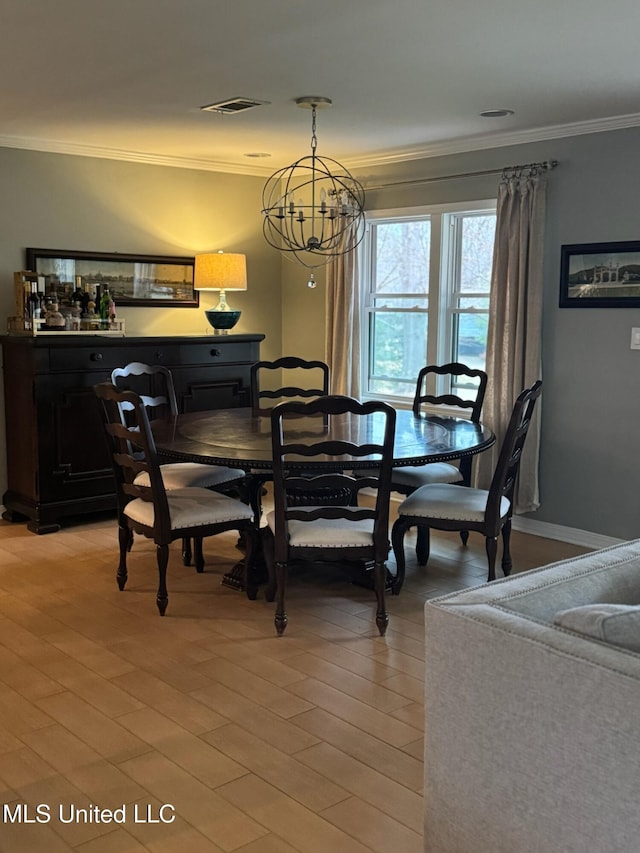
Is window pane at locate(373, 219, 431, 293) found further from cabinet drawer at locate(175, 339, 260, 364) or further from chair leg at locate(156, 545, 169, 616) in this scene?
chair leg at locate(156, 545, 169, 616)

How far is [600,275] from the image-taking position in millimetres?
4891

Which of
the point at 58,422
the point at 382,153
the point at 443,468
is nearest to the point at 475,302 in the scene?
the point at 382,153

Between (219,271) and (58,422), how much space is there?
5.45ft

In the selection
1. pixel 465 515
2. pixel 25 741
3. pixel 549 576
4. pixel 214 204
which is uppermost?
pixel 214 204

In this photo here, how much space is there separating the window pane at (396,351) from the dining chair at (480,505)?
198 cm

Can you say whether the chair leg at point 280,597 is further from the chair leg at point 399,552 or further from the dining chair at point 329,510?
the chair leg at point 399,552

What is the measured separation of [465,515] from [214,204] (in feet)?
11.6

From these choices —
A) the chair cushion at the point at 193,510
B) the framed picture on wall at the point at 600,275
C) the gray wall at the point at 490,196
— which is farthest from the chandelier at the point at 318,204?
the chair cushion at the point at 193,510

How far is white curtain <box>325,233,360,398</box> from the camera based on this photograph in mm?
6312

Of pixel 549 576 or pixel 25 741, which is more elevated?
pixel 549 576

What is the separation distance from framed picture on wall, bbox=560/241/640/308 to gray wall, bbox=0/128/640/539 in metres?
0.05

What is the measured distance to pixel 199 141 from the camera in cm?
548

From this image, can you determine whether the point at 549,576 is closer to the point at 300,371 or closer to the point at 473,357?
the point at 473,357

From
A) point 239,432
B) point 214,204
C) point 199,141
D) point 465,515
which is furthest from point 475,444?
point 214,204
